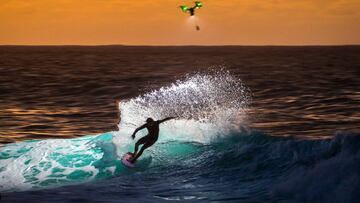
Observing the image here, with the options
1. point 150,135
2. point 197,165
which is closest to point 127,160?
point 150,135

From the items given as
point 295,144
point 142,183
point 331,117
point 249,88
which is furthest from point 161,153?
point 249,88

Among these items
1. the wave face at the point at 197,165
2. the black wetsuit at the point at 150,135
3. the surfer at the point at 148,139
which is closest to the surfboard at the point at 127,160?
the surfer at the point at 148,139

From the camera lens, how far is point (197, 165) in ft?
48.7

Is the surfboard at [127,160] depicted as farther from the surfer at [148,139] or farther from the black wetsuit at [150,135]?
the black wetsuit at [150,135]

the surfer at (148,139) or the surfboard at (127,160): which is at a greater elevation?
the surfer at (148,139)

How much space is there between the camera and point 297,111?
28406mm

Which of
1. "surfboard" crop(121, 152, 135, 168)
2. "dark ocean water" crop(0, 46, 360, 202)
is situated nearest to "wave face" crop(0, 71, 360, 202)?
"dark ocean water" crop(0, 46, 360, 202)

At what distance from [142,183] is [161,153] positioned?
136 inches

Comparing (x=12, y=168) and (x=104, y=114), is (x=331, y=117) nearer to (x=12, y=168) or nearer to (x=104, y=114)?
(x=104, y=114)

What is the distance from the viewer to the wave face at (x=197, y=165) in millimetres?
11359

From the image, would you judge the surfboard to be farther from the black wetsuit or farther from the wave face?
the black wetsuit

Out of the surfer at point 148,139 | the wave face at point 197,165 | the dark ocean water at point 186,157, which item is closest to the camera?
the wave face at point 197,165

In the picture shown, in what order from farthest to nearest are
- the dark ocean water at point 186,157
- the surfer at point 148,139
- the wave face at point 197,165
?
the surfer at point 148,139, the dark ocean water at point 186,157, the wave face at point 197,165

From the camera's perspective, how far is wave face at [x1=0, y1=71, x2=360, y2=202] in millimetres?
11359
